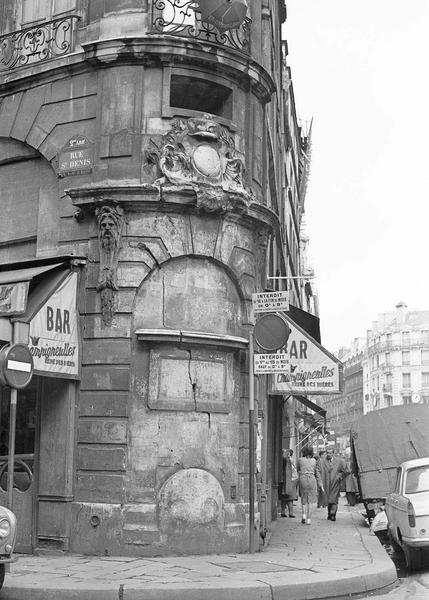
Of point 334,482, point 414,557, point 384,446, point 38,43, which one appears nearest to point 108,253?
point 38,43

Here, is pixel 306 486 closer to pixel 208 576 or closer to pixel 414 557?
pixel 414 557

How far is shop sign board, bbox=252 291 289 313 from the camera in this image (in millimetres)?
13672

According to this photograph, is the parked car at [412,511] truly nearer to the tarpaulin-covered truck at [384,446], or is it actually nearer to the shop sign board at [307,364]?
the shop sign board at [307,364]

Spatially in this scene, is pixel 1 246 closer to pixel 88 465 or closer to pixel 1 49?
pixel 1 49

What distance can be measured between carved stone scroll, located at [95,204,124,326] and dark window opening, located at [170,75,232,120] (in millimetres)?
2708

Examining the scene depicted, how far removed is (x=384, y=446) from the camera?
22.0m

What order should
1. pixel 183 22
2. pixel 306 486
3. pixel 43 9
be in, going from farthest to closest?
1. pixel 306 486
2. pixel 43 9
3. pixel 183 22

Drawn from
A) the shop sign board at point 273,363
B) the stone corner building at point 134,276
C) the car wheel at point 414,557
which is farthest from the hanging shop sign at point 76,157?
the car wheel at point 414,557

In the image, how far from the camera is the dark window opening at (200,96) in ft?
47.6

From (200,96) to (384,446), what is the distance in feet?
36.5

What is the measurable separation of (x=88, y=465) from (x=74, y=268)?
312cm

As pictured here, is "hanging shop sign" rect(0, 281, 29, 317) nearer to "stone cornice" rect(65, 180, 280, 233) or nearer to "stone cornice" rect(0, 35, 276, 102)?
"stone cornice" rect(65, 180, 280, 233)

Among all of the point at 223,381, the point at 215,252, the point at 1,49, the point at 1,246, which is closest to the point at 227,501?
the point at 223,381

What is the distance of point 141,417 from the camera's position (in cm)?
1327
